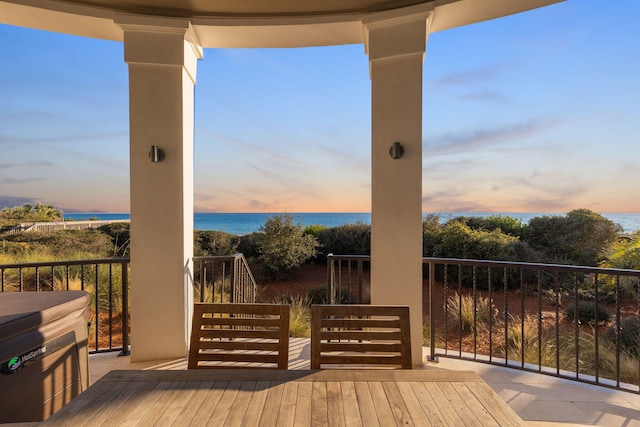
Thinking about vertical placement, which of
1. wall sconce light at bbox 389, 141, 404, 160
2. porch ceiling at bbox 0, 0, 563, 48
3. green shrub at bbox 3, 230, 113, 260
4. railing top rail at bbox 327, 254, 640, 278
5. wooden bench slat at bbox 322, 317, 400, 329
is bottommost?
green shrub at bbox 3, 230, 113, 260

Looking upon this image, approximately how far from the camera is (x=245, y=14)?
3125 millimetres

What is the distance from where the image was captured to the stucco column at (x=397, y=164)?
302 cm

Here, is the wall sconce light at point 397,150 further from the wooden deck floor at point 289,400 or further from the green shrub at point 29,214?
the green shrub at point 29,214

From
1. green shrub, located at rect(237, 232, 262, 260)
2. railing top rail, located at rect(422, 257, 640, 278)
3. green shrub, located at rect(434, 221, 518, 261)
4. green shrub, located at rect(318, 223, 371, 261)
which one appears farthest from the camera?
green shrub, located at rect(237, 232, 262, 260)

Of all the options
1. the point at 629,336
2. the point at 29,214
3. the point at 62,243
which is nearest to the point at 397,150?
the point at 629,336

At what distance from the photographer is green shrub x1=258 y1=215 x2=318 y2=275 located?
31.1 feet

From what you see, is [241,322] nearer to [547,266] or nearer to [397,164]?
[397,164]

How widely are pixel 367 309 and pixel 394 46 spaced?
236 centimetres

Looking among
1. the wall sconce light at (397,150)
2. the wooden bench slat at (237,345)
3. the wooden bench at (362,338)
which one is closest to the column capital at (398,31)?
the wall sconce light at (397,150)

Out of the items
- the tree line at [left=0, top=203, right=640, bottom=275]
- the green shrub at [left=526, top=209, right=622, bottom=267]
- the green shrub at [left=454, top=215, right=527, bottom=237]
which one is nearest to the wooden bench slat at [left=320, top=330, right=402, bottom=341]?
the tree line at [left=0, top=203, right=640, bottom=275]

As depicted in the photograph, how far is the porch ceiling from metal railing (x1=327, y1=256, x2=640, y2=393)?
210 cm

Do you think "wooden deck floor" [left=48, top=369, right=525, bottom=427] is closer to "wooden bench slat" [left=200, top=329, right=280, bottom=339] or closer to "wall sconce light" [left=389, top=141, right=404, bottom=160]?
"wooden bench slat" [left=200, top=329, right=280, bottom=339]

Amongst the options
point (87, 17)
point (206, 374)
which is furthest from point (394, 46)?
point (206, 374)

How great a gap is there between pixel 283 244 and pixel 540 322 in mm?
7205
